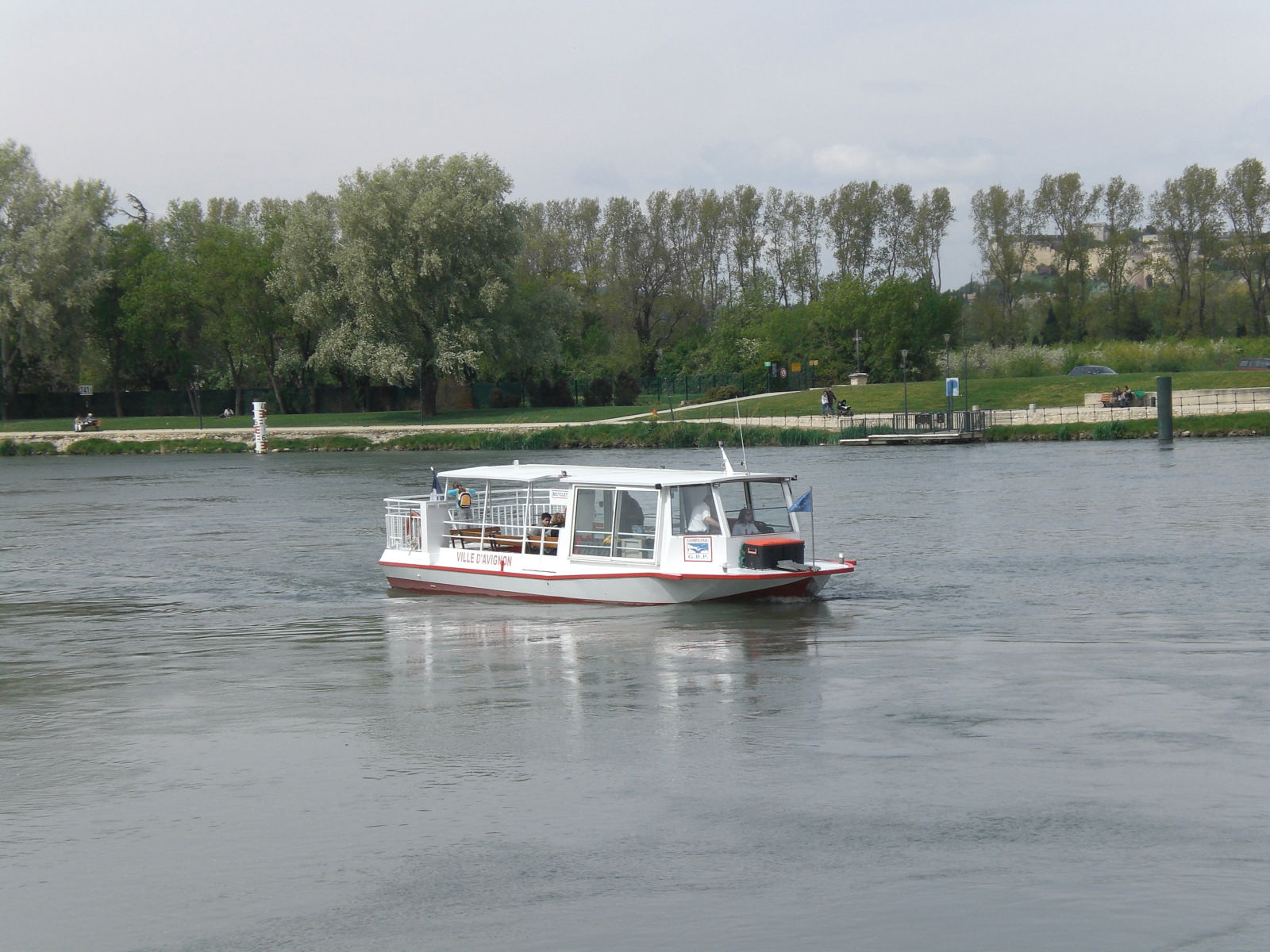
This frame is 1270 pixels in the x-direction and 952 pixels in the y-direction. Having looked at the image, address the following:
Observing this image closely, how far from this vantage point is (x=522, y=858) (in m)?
12.0

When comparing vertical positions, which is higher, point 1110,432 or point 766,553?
point 1110,432

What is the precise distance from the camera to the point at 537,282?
337 feet

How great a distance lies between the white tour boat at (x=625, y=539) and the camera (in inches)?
957

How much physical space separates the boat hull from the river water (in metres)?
0.34

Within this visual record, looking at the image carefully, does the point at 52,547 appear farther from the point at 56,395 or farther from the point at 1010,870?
the point at 56,395

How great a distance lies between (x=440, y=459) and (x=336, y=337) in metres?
18.3

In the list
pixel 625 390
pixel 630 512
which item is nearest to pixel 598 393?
pixel 625 390

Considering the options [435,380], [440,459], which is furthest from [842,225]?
[440,459]

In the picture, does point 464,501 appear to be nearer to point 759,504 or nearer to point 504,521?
point 504,521

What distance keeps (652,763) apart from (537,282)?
8971 cm

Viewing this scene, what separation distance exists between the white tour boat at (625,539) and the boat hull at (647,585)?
0.02 meters

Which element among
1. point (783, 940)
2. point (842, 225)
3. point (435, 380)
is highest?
point (842, 225)

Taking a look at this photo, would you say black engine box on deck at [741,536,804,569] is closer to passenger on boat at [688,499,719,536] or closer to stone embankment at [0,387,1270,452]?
passenger on boat at [688,499,719,536]

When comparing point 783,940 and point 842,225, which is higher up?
point 842,225
